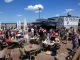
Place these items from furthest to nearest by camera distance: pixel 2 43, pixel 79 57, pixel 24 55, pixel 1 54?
1. pixel 2 43
2. pixel 24 55
3. pixel 1 54
4. pixel 79 57

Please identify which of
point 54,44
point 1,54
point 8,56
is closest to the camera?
point 1,54

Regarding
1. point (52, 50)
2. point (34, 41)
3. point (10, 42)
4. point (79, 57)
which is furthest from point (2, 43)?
point (79, 57)

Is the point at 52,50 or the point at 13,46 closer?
the point at 52,50

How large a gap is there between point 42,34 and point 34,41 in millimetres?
2451

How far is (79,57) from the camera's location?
1.51 m

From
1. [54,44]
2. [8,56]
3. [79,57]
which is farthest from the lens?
[54,44]

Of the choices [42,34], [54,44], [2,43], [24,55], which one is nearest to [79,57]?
[24,55]

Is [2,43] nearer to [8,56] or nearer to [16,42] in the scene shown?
[16,42]

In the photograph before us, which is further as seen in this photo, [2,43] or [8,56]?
[2,43]

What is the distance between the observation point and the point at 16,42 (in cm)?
1237

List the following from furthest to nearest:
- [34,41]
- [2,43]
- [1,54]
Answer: [34,41]
[2,43]
[1,54]

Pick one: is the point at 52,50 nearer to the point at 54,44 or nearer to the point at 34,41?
the point at 54,44

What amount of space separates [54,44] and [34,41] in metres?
3.72

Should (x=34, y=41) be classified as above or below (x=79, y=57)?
below
